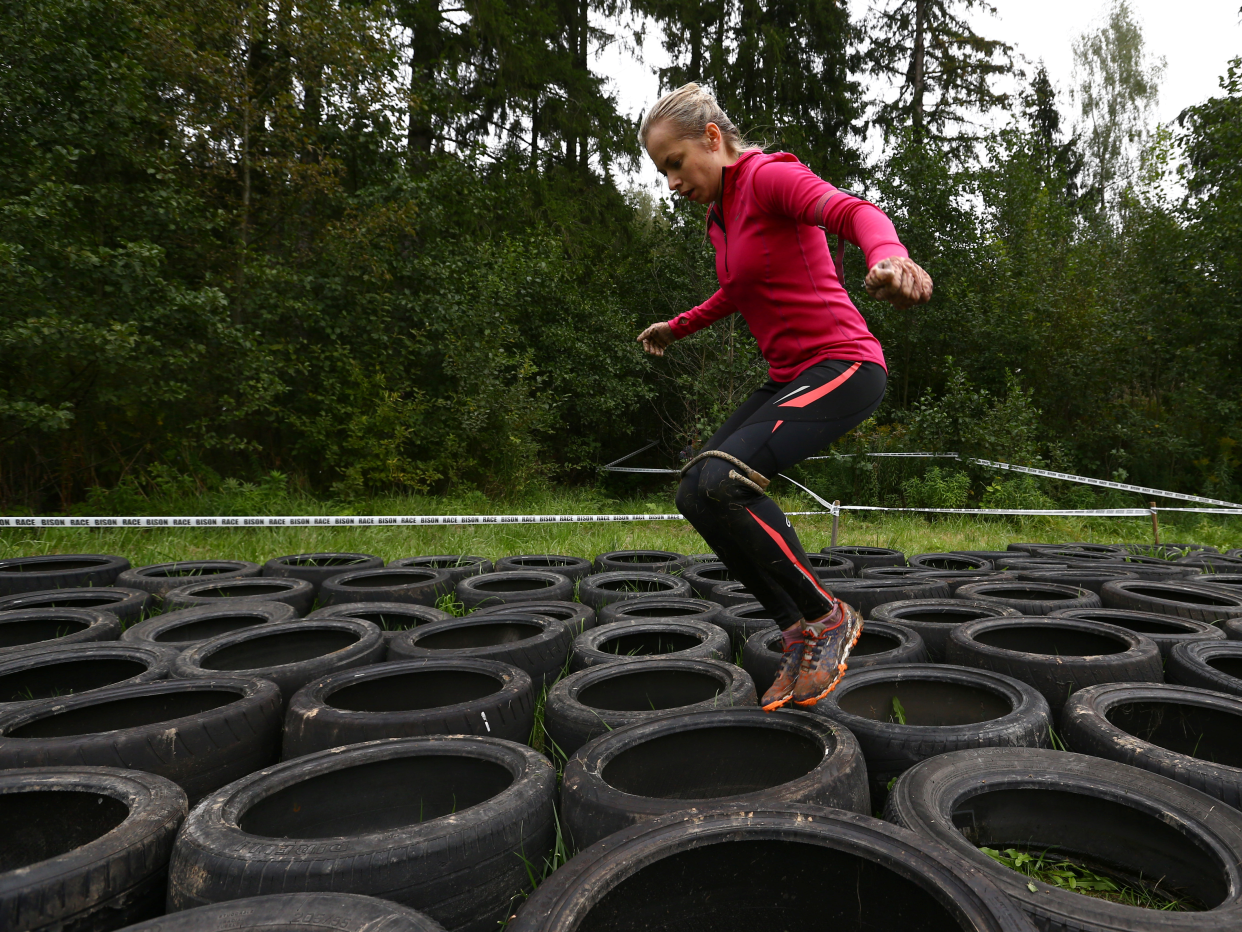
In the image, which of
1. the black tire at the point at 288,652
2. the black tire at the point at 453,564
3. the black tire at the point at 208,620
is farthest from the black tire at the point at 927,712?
the black tire at the point at 453,564

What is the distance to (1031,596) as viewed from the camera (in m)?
4.83

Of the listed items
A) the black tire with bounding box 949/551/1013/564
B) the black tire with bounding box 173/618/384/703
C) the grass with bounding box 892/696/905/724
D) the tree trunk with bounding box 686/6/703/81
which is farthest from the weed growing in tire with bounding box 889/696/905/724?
the tree trunk with bounding box 686/6/703/81

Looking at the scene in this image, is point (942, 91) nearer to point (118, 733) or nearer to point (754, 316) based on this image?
point (754, 316)

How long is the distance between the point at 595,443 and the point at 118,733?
50.8 ft

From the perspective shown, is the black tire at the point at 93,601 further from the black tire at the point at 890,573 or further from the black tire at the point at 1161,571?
the black tire at the point at 1161,571

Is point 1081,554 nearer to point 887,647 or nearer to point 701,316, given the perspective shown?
point 887,647

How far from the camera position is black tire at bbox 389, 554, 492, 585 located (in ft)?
19.1

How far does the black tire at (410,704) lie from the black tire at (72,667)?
40.2 inches

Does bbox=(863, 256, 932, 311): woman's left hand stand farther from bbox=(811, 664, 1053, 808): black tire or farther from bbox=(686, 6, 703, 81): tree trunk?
bbox=(686, 6, 703, 81): tree trunk

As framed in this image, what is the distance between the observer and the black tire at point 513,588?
4.99 metres

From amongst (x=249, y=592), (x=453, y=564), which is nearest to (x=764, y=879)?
(x=249, y=592)

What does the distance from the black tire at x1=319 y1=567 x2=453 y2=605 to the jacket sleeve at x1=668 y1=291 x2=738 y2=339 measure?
2745 mm

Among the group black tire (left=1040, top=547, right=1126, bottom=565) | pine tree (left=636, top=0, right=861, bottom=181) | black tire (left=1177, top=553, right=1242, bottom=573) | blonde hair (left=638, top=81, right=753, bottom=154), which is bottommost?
black tire (left=1040, top=547, right=1126, bottom=565)

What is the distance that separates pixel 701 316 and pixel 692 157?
108 centimetres
